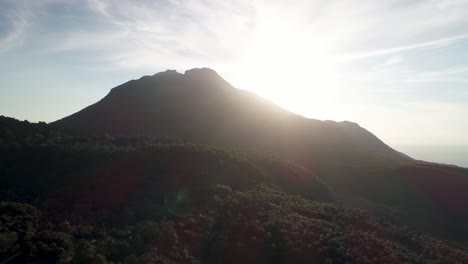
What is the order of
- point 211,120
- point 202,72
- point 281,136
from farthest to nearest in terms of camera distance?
point 202,72
point 211,120
point 281,136

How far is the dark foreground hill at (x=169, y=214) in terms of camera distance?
1994 centimetres

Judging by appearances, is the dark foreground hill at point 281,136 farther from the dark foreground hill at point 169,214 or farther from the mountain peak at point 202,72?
the dark foreground hill at point 169,214

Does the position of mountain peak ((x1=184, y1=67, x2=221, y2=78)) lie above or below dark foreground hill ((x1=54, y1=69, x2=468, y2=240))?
above

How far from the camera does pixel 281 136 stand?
8156cm

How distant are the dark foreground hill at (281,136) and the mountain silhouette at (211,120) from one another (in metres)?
0.20

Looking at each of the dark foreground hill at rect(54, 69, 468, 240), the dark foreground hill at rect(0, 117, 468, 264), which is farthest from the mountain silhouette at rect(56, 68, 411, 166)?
the dark foreground hill at rect(0, 117, 468, 264)

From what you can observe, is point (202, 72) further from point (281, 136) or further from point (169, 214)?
point (169, 214)

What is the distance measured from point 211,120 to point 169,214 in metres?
57.9

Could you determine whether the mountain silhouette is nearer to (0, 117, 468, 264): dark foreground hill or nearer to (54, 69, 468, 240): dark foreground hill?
(54, 69, 468, 240): dark foreground hill

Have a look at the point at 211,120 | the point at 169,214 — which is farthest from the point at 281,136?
the point at 169,214

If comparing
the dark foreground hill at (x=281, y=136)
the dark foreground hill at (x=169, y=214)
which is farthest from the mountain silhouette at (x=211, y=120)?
the dark foreground hill at (x=169, y=214)

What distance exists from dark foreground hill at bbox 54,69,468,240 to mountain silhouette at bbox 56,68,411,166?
196mm

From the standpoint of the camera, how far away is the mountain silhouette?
249 feet

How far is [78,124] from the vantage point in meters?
81.0
